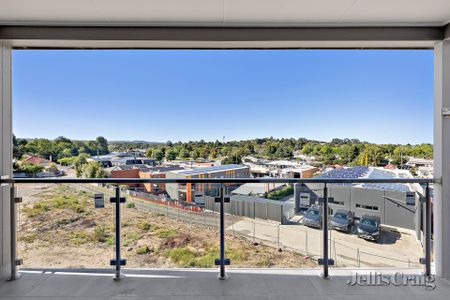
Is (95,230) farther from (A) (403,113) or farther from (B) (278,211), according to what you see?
(A) (403,113)

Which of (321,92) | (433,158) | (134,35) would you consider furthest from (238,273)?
(321,92)

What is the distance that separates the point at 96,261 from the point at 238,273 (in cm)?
150

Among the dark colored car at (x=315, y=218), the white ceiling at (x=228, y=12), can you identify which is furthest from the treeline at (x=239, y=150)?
the white ceiling at (x=228, y=12)

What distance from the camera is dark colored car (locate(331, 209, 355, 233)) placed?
231 cm

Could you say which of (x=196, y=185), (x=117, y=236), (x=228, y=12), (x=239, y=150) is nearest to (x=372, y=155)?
(x=239, y=150)

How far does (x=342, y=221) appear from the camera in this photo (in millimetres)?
2334

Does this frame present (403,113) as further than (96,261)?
Yes

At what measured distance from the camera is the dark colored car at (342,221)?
7.57 feet

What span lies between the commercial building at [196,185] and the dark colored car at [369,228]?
1.23 meters

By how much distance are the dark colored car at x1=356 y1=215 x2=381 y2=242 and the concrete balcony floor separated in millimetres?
416

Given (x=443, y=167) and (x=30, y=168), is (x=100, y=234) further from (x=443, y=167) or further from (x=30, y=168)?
(x=443, y=167)

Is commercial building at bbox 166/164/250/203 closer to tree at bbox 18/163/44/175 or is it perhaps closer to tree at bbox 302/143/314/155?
tree at bbox 302/143/314/155

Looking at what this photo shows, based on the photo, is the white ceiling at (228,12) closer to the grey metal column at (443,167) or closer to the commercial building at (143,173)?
the grey metal column at (443,167)

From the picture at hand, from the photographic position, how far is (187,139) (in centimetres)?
333
